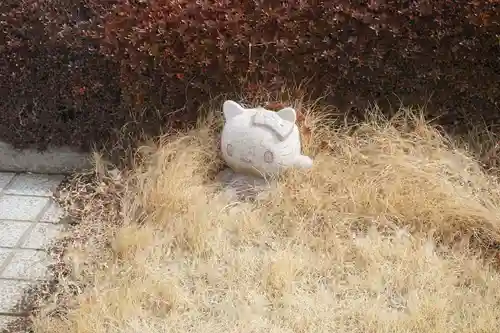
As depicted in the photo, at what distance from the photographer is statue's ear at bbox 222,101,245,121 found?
4.29 metres

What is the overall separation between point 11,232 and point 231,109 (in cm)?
153

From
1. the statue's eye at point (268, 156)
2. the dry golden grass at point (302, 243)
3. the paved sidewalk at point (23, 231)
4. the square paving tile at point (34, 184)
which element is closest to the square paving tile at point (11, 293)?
the paved sidewalk at point (23, 231)

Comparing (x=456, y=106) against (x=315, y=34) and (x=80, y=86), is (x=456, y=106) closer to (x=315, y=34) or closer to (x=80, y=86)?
(x=315, y=34)

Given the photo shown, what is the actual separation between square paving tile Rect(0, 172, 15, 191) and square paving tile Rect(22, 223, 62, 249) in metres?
0.66

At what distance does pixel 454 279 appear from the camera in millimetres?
3605

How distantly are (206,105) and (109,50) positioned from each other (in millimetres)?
730

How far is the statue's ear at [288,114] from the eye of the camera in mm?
4219

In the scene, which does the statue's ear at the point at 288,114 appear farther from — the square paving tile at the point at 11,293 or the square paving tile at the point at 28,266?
the square paving tile at the point at 11,293

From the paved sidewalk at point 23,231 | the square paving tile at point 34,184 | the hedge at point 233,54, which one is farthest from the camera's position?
the square paving tile at point 34,184

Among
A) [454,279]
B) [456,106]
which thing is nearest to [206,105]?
[456,106]

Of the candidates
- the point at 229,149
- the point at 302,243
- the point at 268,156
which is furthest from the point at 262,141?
the point at 302,243

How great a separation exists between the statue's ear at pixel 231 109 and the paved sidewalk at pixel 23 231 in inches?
48.1

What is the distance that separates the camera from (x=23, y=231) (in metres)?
4.12

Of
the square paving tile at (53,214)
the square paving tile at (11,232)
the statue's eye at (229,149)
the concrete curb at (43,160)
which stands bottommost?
the concrete curb at (43,160)
